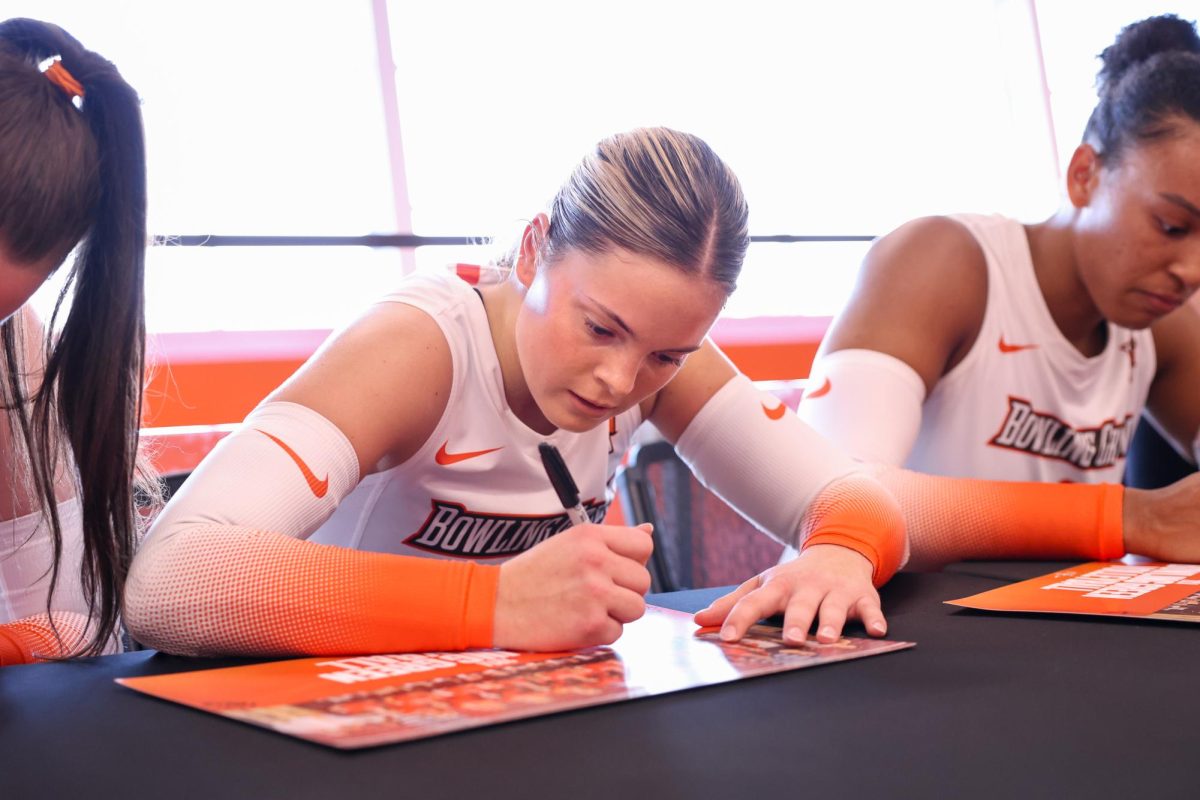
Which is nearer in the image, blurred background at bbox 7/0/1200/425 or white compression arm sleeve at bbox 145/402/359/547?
white compression arm sleeve at bbox 145/402/359/547

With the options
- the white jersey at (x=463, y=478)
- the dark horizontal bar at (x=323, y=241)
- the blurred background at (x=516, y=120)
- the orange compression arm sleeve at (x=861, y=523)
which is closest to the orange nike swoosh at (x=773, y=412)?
the orange compression arm sleeve at (x=861, y=523)

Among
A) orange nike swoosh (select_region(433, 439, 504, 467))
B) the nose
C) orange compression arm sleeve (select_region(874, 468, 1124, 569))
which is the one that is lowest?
orange compression arm sleeve (select_region(874, 468, 1124, 569))

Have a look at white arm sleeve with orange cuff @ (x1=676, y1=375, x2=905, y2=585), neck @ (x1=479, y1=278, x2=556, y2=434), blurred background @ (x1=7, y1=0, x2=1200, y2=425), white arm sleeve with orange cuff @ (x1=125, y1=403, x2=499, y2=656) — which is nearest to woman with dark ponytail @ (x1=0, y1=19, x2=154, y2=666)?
white arm sleeve with orange cuff @ (x1=125, y1=403, x2=499, y2=656)

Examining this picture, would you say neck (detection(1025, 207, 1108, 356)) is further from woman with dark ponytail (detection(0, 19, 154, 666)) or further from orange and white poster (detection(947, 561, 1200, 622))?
woman with dark ponytail (detection(0, 19, 154, 666))

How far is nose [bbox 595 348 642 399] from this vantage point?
103 cm

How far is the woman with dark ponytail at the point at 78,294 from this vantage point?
2.97ft

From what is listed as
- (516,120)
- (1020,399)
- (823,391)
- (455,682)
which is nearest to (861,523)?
(823,391)

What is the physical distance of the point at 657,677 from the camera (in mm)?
714

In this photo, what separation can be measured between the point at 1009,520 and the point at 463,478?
606 mm

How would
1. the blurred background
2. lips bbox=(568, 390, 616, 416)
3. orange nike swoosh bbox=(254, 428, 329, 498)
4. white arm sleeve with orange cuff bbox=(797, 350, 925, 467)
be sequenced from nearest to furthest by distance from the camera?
orange nike swoosh bbox=(254, 428, 329, 498), lips bbox=(568, 390, 616, 416), white arm sleeve with orange cuff bbox=(797, 350, 925, 467), the blurred background

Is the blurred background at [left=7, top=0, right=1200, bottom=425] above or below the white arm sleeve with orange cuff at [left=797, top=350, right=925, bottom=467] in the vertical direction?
above

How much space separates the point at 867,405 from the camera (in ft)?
4.67

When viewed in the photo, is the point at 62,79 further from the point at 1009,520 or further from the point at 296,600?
the point at 1009,520

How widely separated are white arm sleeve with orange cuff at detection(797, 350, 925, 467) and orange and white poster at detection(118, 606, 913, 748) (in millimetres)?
571
